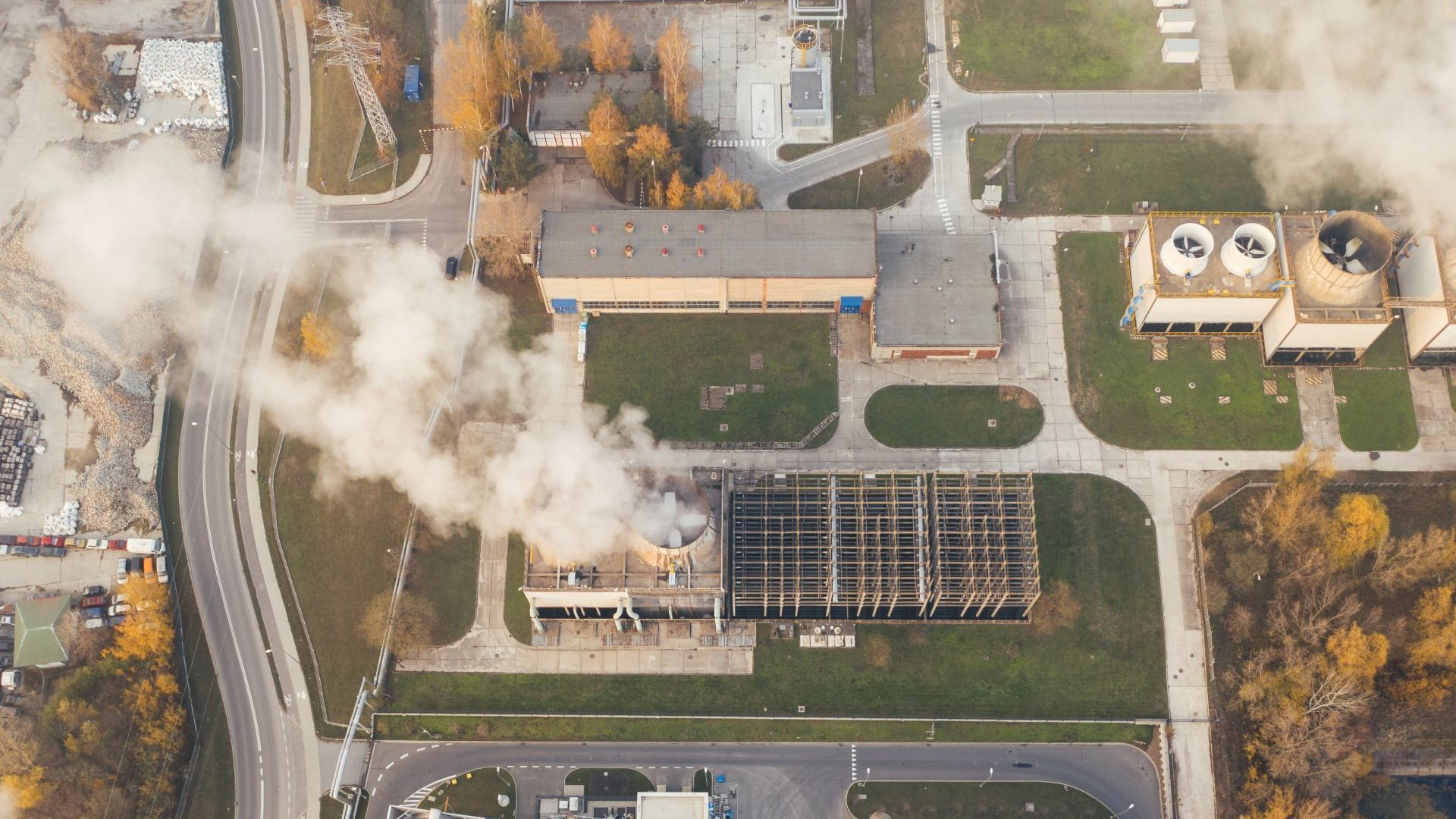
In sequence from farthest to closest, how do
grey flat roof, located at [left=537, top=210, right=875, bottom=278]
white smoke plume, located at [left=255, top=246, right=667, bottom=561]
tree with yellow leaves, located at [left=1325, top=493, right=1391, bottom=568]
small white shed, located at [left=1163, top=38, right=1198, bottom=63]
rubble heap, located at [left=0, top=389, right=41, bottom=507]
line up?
small white shed, located at [left=1163, top=38, right=1198, bottom=63]
grey flat roof, located at [left=537, top=210, right=875, bottom=278]
rubble heap, located at [left=0, top=389, right=41, bottom=507]
white smoke plume, located at [left=255, top=246, right=667, bottom=561]
tree with yellow leaves, located at [left=1325, top=493, right=1391, bottom=568]

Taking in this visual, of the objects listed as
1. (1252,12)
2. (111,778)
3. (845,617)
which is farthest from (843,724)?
(1252,12)

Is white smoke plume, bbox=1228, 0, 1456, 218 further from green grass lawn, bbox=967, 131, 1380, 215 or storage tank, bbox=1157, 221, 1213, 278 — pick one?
storage tank, bbox=1157, 221, 1213, 278

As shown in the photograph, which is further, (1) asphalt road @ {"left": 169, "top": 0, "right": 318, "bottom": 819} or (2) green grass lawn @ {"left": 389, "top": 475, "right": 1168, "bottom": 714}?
(1) asphalt road @ {"left": 169, "top": 0, "right": 318, "bottom": 819}

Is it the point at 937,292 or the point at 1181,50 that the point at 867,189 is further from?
the point at 1181,50

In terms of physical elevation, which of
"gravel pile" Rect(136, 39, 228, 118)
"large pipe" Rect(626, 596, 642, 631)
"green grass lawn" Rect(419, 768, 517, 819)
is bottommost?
"green grass lawn" Rect(419, 768, 517, 819)

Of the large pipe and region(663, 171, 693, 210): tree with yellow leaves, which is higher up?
region(663, 171, 693, 210): tree with yellow leaves

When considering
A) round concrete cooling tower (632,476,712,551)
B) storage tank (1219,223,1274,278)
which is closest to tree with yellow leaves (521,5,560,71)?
round concrete cooling tower (632,476,712,551)
